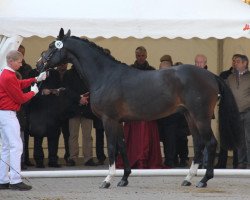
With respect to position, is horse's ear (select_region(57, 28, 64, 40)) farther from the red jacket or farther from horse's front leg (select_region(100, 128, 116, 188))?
horse's front leg (select_region(100, 128, 116, 188))

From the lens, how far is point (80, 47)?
11992 millimetres

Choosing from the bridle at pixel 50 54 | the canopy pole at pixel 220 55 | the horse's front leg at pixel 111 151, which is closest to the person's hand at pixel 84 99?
the bridle at pixel 50 54

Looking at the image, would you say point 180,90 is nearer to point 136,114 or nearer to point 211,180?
point 136,114

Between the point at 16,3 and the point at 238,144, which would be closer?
the point at 238,144

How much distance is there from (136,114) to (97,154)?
346 cm

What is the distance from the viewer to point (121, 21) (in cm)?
1250

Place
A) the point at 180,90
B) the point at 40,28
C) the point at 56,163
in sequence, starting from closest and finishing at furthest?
the point at 180,90 → the point at 40,28 → the point at 56,163

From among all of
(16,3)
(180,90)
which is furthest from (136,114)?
(16,3)

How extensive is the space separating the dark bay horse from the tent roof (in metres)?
0.54


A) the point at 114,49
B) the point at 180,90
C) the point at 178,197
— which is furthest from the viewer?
the point at 114,49

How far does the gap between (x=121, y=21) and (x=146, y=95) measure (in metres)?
1.38

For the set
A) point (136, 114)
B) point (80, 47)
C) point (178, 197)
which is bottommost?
point (178, 197)

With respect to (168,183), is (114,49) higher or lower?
higher

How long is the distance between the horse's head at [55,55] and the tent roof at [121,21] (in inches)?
19.3
